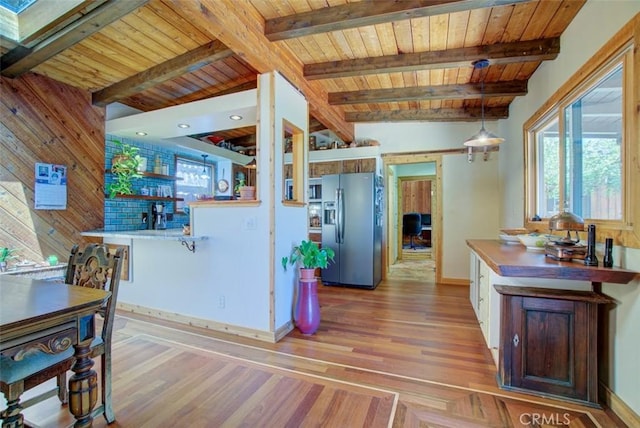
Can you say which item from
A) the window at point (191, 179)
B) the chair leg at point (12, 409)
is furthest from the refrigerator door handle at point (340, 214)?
the chair leg at point (12, 409)

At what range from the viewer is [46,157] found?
10.8ft

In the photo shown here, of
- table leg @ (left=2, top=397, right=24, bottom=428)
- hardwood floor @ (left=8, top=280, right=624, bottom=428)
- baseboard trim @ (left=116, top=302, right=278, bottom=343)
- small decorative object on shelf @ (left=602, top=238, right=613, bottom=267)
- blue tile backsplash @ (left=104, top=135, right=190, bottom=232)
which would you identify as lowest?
hardwood floor @ (left=8, top=280, right=624, bottom=428)

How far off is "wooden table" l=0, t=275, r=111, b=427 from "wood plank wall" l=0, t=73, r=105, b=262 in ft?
7.00

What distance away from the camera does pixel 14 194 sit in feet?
10.0

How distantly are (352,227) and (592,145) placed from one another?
9.78 feet

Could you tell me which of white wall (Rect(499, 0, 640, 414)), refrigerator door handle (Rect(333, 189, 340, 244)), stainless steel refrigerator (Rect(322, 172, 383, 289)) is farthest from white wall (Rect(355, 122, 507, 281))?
refrigerator door handle (Rect(333, 189, 340, 244))

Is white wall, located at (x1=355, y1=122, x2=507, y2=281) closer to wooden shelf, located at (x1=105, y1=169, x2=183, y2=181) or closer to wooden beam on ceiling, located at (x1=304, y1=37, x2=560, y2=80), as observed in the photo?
wooden beam on ceiling, located at (x1=304, y1=37, x2=560, y2=80)

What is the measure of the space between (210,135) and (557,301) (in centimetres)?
522

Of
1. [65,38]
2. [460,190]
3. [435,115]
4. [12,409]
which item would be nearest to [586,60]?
[435,115]

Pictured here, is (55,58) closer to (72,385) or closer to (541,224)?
(72,385)

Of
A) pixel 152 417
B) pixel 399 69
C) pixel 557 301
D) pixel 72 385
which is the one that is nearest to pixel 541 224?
pixel 557 301

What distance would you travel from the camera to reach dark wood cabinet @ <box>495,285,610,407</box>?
5.92 feet

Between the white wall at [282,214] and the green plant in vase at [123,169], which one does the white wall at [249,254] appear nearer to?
the white wall at [282,214]

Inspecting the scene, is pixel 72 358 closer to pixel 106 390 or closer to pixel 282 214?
pixel 106 390
